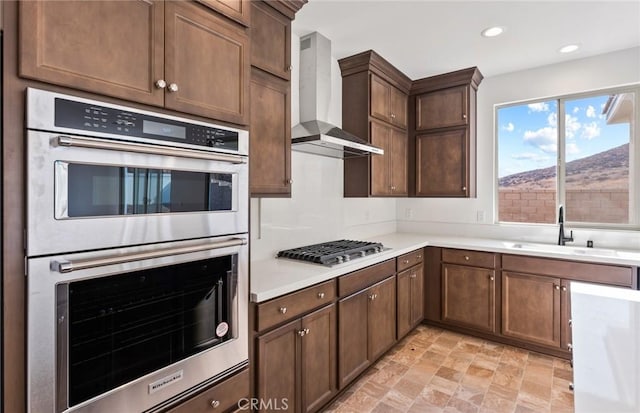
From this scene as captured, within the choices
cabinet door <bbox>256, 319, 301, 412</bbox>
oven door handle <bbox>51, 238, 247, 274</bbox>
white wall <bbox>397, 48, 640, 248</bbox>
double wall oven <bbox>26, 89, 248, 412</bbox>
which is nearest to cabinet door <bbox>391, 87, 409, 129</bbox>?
white wall <bbox>397, 48, 640, 248</bbox>

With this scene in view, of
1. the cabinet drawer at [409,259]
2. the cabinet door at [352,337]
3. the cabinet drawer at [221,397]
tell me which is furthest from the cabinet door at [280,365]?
the cabinet drawer at [409,259]

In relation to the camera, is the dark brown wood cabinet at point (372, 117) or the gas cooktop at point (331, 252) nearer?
the gas cooktop at point (331, 252)

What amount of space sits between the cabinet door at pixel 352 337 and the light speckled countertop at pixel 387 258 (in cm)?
25

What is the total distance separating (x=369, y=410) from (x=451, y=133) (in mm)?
2794

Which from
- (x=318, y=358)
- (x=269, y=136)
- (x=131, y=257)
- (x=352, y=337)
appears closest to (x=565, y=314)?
(x=352, y=337)

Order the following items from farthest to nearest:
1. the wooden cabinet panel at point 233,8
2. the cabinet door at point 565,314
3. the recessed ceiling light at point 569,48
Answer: the recessed ceiling light at point 569,48 < the cabinet door at point 565,314 < the wooden cabinet panel at point 233,8

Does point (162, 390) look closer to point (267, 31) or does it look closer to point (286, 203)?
point (286, 203)

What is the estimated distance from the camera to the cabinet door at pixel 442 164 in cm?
357

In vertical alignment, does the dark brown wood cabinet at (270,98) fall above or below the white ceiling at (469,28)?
below

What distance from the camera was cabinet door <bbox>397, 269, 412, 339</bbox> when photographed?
3.00 meters

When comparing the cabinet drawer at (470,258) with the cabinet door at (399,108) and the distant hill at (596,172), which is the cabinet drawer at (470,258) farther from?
the cabinet door at (399,108)

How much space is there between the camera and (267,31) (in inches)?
78.6

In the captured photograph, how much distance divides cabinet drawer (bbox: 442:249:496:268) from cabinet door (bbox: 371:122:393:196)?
87 cm

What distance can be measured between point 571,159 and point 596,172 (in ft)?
0.79
